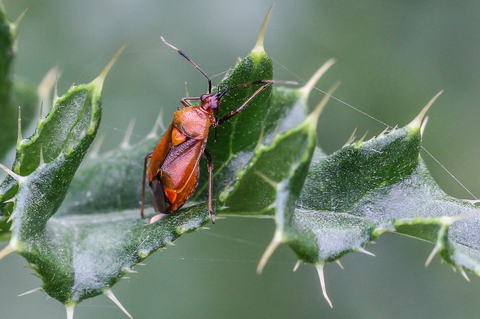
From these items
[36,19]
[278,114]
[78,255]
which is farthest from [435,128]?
[36,19]

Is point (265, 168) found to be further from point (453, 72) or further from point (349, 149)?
point (453, 72)

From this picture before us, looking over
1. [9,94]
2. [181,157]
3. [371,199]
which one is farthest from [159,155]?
[371,199]

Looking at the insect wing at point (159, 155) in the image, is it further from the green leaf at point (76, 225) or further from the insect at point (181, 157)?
the green leaf at point (76, 225)

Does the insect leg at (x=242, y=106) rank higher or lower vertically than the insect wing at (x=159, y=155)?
higher

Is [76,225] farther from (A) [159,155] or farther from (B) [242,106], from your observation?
(B) [242,106]

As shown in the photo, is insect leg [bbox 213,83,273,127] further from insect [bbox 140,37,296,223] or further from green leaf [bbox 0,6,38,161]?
green leaf [bbox 0,6,38,161]

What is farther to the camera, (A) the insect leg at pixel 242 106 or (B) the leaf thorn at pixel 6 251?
(A) the insect leg at pixel 242 106

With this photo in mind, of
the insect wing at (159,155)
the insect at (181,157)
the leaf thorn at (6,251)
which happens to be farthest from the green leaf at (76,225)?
the insect wing at (159,155)
